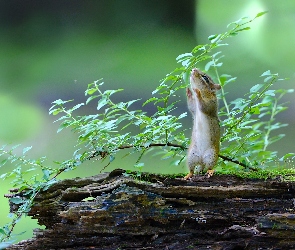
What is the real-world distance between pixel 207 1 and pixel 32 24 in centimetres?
103

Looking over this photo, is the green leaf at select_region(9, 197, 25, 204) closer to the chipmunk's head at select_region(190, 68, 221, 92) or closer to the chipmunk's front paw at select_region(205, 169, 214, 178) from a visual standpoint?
the chipmunk's front paw at select_region(205, 169, 214, 178)

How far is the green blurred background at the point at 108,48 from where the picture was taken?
218 centimetres

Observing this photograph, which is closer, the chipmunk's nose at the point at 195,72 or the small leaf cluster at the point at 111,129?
the small leaf cluster at the point at 111,129

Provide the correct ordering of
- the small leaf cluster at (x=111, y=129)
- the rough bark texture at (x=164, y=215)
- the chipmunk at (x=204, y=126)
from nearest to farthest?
the rough bark texture at (x=164, y=215), the small leaf cluster at (x=111, y=129), the chipmunk at (x=204, y=126)

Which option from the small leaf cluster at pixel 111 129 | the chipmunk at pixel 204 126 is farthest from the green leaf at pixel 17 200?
the chipmunk at pixel 204 126

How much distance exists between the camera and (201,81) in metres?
1.72

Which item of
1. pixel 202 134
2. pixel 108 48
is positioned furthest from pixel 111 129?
pixel 108 48

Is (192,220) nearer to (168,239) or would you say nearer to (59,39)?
(168,239)

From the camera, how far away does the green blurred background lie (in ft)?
7.16

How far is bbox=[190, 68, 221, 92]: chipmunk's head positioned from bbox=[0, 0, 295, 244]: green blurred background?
48cm

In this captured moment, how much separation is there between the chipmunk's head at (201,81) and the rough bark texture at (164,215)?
494mm

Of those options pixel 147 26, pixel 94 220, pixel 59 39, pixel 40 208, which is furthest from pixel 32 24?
pixel 94 220

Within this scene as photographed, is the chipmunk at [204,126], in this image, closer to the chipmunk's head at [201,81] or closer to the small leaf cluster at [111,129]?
the chipmunk's head at [201,81]

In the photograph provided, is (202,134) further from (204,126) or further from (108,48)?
(108,48)
